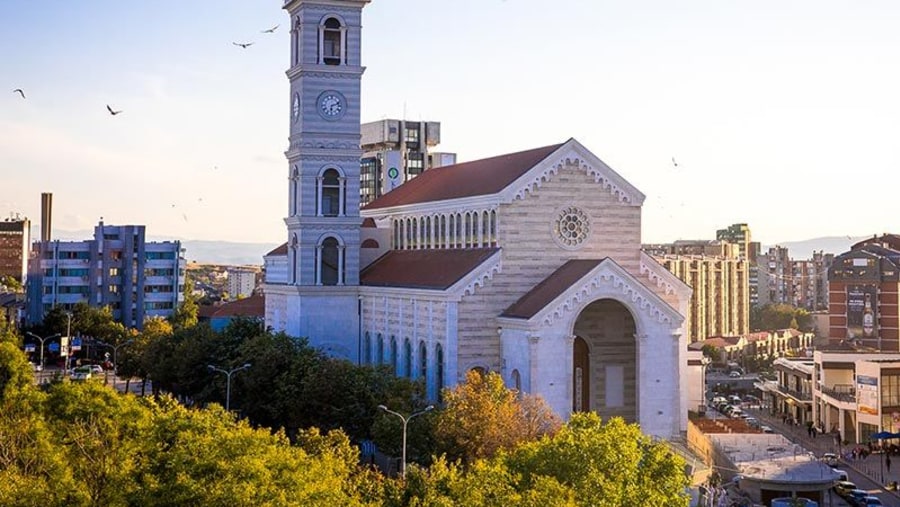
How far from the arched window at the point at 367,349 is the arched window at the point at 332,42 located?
18.9m

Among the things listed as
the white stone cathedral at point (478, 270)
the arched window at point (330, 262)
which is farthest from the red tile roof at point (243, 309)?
the arched window at point (330, 262)

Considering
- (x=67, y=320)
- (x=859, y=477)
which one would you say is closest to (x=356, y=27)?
(x=859, y=477)

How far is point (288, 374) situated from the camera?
67.2 metres

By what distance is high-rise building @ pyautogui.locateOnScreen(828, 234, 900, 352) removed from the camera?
117688 mm

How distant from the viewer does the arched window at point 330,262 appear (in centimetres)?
8306

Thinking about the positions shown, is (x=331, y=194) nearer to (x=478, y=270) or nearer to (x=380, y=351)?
(x=380, y=351)

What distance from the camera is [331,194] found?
275 ft

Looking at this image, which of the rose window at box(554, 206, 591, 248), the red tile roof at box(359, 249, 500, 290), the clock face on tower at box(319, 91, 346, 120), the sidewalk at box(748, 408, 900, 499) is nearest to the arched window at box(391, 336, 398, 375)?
the red tile roof at box(359, 249, 500, 290)

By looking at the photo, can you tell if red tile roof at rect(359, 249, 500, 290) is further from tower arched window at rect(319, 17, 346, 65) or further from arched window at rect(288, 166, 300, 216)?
tower arched window at rect(319, 17, 346, 65)

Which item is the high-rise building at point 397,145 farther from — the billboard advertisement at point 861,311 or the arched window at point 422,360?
the arched window at point 422,360

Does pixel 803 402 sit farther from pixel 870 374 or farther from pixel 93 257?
pixel 93 257

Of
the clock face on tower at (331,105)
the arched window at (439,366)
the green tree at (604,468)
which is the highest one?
the clock face on tower at (331,105)

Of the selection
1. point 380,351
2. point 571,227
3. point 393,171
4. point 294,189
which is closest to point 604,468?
point 571,227

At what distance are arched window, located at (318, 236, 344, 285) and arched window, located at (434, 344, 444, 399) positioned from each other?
13915mm
